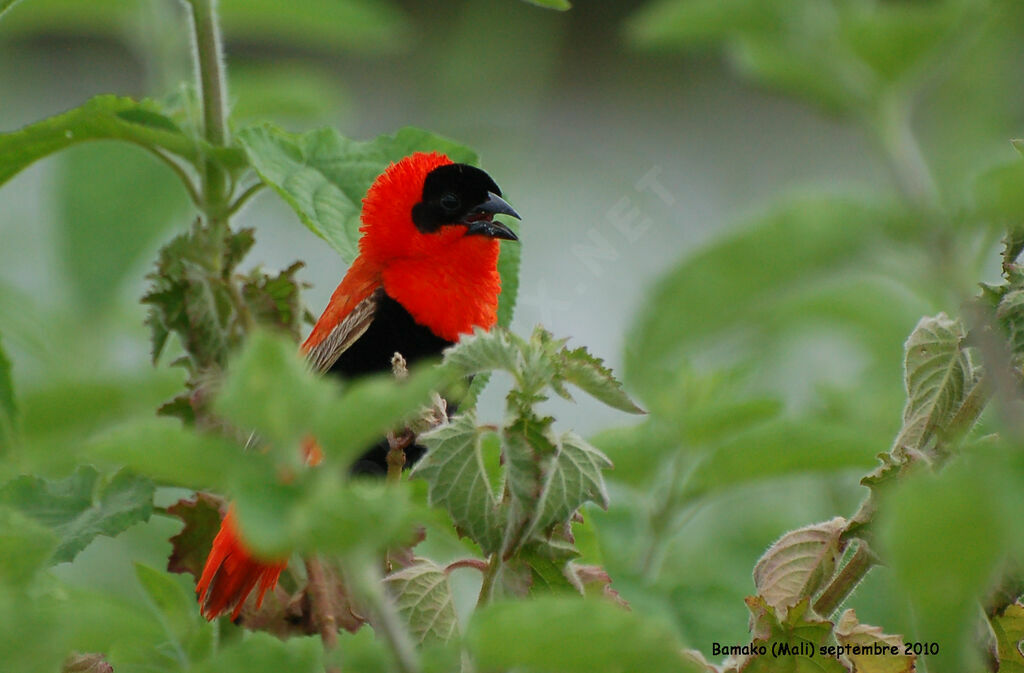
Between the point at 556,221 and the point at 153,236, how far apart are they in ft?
7.52

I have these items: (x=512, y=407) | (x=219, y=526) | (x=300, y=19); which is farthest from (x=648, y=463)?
(x=300, y=19)

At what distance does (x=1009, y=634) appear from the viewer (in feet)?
3.89

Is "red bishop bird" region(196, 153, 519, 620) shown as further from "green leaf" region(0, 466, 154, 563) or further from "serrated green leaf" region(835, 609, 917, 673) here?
"serrated green leaf" region(835, 609, 917, 673)

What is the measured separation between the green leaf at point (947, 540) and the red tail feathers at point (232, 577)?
36.9 inches

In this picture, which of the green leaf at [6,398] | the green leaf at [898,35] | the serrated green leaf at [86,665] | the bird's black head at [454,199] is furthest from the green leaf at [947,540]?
the bird's black head at [454,199]

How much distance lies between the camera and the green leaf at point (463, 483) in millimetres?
1082

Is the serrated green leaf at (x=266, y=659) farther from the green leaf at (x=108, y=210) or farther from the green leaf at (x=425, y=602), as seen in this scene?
the green leaf at (x=108, y=210)

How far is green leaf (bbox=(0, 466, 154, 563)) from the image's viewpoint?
134 centimetres

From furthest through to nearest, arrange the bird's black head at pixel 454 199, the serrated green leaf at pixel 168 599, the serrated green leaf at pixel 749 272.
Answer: the bird's black head at pixel 454 199, the serrated green leaf at pixel 168 599, the serrated green leaf at pixel 749 272

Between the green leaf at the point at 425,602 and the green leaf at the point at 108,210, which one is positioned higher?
the green leaf at the point at 108,210

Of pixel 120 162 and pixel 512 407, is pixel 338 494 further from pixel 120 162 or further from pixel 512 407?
pixel 120 162

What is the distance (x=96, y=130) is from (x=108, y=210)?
0.68 m

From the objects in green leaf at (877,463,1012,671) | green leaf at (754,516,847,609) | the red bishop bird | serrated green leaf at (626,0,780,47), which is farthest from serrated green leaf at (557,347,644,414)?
the red bishop bird

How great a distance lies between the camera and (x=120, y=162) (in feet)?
7.33
